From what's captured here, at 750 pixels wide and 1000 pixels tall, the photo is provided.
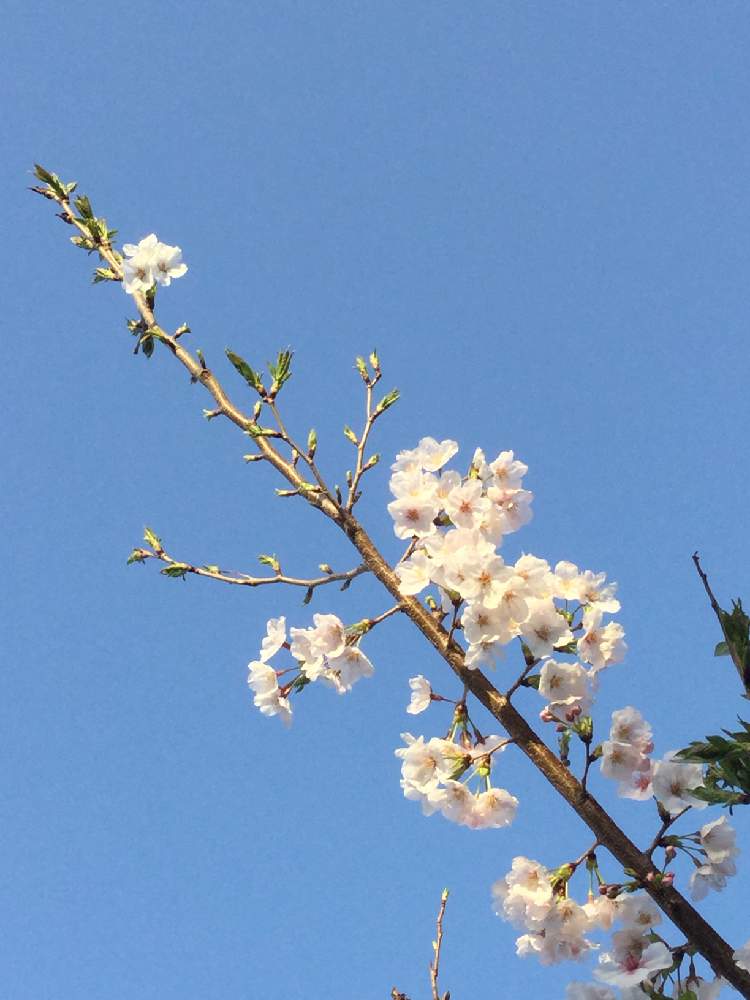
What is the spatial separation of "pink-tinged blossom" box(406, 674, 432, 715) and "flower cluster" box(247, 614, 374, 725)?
0.23 metres

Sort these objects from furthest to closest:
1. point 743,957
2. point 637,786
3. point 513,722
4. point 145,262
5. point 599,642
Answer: point 145,262
point 599,642
point 637,786
point 513,722
point 743,957

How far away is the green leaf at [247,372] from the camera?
4.02 metres

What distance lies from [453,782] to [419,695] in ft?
1.20

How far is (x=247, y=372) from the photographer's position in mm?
4020

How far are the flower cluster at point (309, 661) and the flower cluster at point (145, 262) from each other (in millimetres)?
1902

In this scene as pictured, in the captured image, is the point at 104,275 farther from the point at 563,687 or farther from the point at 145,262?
the point at 563,687

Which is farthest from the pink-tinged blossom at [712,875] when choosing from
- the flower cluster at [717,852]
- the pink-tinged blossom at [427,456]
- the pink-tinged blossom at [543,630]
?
the pink-tinged blossom at [427,456]

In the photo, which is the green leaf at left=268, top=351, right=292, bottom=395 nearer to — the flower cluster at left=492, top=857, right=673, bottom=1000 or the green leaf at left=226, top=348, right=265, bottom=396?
the green leaf at left=226, top=348, right=265, bottom=396

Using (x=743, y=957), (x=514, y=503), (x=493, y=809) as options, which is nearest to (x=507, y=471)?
(x=514, y=503)

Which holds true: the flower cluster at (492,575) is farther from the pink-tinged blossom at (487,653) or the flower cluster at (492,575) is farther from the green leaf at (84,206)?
the green leaf at (84,206)

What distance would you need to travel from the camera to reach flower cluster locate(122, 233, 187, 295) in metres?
4.51

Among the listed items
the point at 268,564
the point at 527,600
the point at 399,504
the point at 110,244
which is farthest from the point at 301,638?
the point at 110,244

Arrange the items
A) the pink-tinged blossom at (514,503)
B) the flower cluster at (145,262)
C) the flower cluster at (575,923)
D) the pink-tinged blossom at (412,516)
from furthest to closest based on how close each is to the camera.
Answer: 1. the flower cluster at (145,262)
2. the pink-tinged blossom at (514,503)
3. the pink-tinged blossom at (412,516)
4. the flower cluster at (575,923)

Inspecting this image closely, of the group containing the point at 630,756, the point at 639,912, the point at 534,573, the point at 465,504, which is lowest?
the point at 639,912
